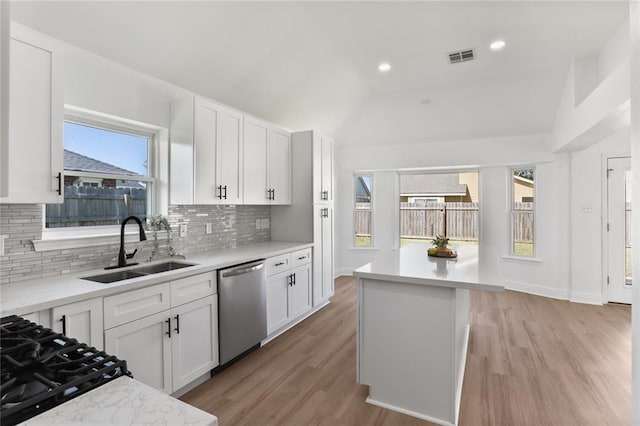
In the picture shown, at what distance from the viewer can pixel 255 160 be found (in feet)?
11.4

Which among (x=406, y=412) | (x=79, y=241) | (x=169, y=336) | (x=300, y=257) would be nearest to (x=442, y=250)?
(x=406, y=412)

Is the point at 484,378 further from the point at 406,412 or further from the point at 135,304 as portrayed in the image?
the point at 135,304

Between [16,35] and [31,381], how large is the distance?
70.2 inches

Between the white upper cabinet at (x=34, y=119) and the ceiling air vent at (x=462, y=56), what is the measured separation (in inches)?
149

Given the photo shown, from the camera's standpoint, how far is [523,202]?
513cm

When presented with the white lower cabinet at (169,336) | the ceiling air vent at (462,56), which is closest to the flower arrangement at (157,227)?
the white lower cabinet at (169,336)

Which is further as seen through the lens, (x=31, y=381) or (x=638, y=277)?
(x=638, y=277)

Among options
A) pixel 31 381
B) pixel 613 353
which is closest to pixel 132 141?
pixel 31 381

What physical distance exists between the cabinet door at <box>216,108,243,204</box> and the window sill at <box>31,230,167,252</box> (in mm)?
812

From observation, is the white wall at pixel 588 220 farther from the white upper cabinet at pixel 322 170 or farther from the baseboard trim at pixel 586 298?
the white upper cabinet at pixel 322 170

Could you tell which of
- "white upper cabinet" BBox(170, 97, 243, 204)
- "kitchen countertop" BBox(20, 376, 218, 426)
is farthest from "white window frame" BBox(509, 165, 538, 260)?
"kitchen countertop" BBox(20, 376, 218, 426)

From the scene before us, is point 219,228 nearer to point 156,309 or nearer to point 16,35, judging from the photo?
point 156,309

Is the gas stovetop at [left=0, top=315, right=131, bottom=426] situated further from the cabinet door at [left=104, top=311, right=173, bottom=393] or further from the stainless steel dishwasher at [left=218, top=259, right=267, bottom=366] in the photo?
the stainless steel dishwasher at [left=218, top=259, right=267, bottom=366]

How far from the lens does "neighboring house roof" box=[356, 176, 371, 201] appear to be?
243 inches
